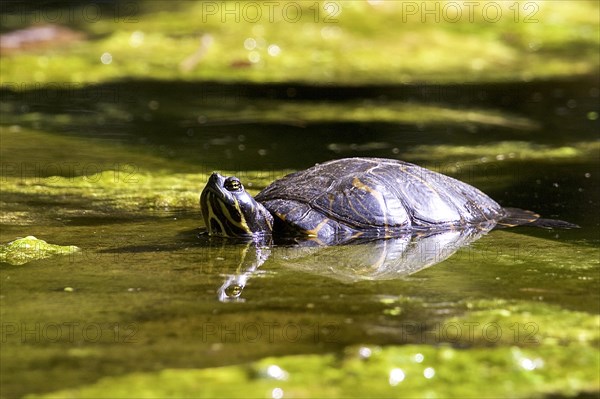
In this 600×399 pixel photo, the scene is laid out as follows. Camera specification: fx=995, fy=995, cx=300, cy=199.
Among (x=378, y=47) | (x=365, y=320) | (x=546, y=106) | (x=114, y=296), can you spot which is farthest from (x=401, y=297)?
(x=378, y=47)

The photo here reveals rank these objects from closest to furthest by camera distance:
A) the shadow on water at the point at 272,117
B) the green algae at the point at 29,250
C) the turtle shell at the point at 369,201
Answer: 1. the green algae at the point at 29,250
2. the turtle shell at the point at 369,201
3. the shadow on water at the point at 272,117

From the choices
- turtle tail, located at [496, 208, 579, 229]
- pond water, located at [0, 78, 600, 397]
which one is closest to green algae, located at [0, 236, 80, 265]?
pond water, located at [0, 78, 600, 397]

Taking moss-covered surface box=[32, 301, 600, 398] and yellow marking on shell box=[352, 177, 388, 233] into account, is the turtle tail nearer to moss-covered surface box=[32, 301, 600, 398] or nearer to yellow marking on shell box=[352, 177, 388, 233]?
yellow marking on shell box=[352, 177, 388, 233]

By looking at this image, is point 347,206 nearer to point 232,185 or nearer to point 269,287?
point 232,185

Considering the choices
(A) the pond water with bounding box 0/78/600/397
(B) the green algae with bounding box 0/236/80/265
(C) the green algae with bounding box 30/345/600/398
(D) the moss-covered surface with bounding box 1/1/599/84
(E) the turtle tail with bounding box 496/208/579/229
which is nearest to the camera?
(C) the green algae with bounding box 30/345/600/398

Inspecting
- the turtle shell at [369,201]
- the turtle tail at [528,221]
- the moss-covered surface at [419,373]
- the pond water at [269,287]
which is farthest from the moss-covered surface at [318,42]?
the moss-covered surface at [419,373]

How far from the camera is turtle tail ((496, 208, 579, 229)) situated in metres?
5.37

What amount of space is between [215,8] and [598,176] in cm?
849

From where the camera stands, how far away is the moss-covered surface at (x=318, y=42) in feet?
38.8

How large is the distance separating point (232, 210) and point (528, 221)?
5.50 feet

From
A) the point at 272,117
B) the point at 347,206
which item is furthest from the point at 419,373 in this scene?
the point at 272,117

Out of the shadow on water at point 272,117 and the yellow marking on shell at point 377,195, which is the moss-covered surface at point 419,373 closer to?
the yellow marking on shell at point 377,195

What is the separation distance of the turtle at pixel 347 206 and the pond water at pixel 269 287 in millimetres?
158

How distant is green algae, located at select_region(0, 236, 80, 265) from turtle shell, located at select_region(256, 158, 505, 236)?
1.06 m
